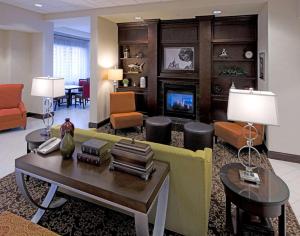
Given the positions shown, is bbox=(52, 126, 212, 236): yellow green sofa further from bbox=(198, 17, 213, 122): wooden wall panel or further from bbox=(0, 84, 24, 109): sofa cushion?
bbox=(0, 84, 24, 109): sofa cushion

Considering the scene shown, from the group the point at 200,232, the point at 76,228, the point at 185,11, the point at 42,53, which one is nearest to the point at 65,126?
the point at 76,228

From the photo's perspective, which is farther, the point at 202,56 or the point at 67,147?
the point at 202,56

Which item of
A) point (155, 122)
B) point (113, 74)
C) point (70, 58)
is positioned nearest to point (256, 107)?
point (155, 122)

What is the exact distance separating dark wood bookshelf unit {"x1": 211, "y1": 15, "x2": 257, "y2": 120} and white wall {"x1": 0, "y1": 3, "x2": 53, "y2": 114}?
466cm

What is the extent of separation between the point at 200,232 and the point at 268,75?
3.13 meters

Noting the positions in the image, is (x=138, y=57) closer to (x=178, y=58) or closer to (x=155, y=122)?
(x=178, y=58)

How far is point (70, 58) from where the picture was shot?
31.6ft

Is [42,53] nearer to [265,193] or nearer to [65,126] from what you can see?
[65,126]

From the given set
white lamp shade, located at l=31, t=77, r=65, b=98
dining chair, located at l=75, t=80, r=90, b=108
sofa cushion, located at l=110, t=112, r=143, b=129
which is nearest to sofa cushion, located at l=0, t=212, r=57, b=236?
white lamp shade, located at l=31, t=77, r=65, b=98

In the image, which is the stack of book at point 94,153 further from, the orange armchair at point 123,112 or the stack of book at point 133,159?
the orange armchair at point 123,112

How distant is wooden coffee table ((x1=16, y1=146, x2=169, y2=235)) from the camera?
1504mm

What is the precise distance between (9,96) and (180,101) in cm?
433

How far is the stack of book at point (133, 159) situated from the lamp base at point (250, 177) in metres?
0.87

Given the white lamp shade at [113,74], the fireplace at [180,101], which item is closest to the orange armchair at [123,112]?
the white lamp shade at [113,74]
